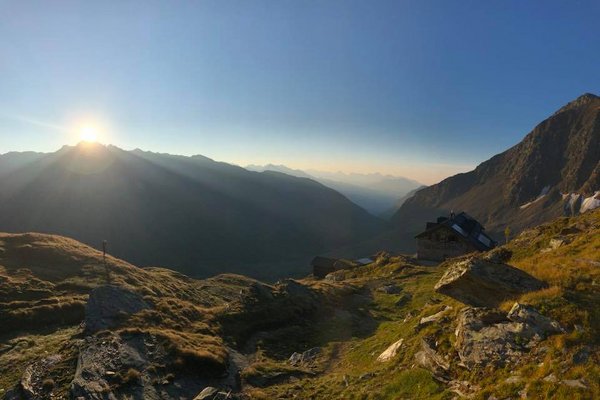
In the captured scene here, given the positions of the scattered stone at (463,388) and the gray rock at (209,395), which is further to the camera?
the gray rock at (209,395)

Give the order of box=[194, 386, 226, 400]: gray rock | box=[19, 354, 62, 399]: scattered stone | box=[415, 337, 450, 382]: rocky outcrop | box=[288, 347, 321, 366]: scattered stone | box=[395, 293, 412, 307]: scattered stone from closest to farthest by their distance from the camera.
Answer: box=[415, 337, 450, 382]: rocky outcrop → box=[194, 386, 226, 400]: gray rock → box=[19, 354, 62, 399]: scattered stone → box=[288, 347, 321, 366]: scattered stone → box=[395, 293, 412, 307]: scattered stone

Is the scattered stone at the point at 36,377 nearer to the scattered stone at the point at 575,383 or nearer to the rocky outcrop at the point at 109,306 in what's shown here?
the rocky outcrop at the point at 109,306

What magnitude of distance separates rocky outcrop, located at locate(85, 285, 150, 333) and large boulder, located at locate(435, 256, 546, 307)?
965 inches

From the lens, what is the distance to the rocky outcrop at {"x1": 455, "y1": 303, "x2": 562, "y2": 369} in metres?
13.9

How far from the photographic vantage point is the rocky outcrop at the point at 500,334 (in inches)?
547

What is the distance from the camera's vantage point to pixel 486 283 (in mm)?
18109

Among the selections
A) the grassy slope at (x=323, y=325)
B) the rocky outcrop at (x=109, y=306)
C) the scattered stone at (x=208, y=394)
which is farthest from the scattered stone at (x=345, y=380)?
the rocky outcrop at (x=109, y=306)

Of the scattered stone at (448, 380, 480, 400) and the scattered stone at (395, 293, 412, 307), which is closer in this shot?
the scattered stone at (448, 380, 480, 400)

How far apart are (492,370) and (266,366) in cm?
1534

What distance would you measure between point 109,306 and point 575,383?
3091 cm

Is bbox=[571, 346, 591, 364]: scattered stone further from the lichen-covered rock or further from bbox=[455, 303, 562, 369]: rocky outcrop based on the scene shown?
the lichen-covered rock

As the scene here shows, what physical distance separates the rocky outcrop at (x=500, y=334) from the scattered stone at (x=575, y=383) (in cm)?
212

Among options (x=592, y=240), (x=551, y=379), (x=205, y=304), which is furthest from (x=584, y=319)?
(x=205, y=304)

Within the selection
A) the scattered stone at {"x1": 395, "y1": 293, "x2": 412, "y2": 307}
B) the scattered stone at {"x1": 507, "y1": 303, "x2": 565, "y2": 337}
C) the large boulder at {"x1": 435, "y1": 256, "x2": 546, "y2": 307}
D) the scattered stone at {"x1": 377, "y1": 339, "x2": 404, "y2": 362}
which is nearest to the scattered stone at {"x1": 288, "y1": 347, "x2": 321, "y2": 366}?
the scattered stone at {"x1": 377, "y1": 339, "x2": 404, "y2": 362}
